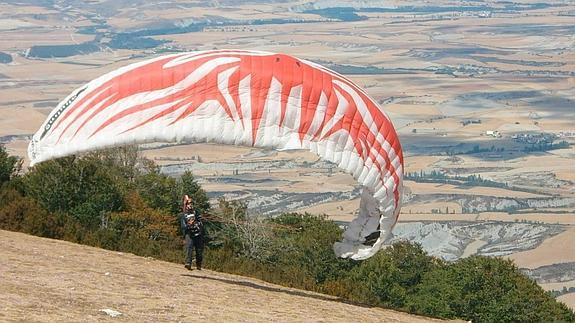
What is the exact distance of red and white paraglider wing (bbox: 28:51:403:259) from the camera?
11.4m

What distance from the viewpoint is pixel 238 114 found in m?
11.9

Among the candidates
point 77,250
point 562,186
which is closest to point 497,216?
point 562,186

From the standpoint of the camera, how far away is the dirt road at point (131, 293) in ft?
31.8

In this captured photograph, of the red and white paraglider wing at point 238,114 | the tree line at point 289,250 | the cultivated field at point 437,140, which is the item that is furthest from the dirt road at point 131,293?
the cultivated field at point 437,140

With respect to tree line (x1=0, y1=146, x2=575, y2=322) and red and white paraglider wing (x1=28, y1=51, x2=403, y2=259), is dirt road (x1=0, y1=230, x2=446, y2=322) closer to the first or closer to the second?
red and white paraglider wing (x1=28, y1=51, x2=403, y2=259)

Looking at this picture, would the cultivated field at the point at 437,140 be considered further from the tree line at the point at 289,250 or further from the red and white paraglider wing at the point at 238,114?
the red and white paraglider wing at the point at 238,114

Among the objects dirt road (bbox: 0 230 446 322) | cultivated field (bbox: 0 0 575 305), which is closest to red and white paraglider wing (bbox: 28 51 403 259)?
dirt road (bbox: 0 230 446 322)

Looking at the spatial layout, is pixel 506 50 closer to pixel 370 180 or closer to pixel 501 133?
pixel 501 133

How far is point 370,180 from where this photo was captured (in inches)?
484

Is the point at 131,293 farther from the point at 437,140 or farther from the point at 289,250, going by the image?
A: the point at 437,140

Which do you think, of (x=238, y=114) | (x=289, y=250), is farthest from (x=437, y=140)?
(x=238, y=114)

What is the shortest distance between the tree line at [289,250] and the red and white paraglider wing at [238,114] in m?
6.69

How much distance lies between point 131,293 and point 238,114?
89.9 inches

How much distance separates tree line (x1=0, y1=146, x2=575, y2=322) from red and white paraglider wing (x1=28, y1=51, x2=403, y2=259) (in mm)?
6685
